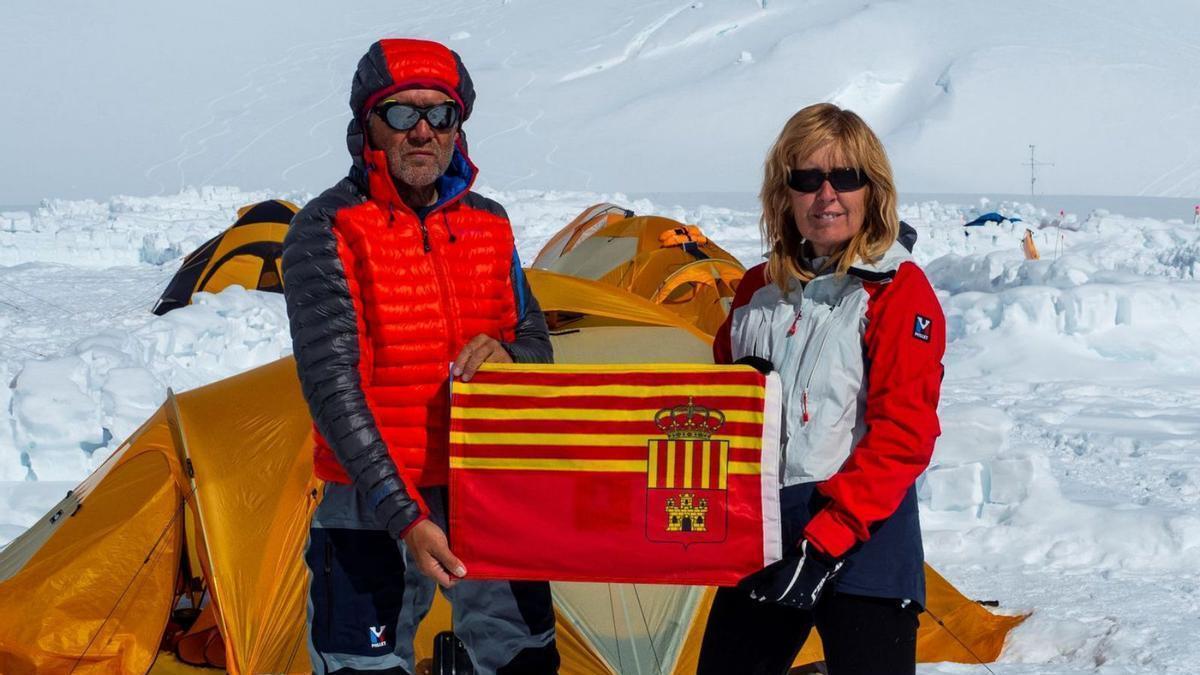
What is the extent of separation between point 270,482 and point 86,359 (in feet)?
11.7

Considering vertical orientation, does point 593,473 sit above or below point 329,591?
above

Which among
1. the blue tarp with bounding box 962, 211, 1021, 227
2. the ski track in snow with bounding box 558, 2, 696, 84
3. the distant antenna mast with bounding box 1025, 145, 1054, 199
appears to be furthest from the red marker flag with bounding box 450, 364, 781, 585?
the ski track in snow with bounding box 558, 2, 696, 84

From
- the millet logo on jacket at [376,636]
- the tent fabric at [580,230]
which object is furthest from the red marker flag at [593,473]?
the tent fabric at [580,230]

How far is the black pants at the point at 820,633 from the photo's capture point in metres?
2.03

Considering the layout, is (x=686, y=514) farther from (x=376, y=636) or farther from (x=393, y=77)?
(x=393, y=77)

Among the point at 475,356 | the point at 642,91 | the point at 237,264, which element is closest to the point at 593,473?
the point at 475,356

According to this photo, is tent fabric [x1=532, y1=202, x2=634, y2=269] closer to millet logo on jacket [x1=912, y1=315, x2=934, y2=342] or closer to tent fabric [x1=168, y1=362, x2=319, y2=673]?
tent fabric [x1=168, y1=362, x2=319, y2=673]

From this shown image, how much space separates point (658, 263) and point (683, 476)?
605cm

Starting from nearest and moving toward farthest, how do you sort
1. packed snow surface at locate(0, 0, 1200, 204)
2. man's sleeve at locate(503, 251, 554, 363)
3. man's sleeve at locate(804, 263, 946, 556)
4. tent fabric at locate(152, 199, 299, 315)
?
man's sleeve at locate(804, 263, 946, 556)
man's sleeve at locate(503, 251, 554, 363)
tent fabric at locate(152, 199, 299, 315)
packed snow surface at locate(0, 0, 1200, 204)

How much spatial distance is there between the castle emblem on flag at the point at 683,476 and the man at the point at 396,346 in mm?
313

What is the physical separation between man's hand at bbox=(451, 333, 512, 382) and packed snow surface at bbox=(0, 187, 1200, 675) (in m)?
2.09

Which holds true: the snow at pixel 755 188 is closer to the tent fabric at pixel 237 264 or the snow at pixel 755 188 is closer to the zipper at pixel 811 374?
the tent fabric at pixel 237 264

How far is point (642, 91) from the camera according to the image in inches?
1877

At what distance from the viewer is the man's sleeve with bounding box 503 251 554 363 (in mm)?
2369
